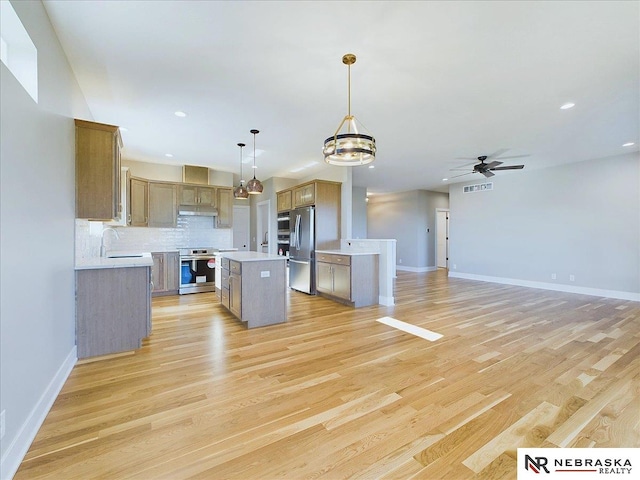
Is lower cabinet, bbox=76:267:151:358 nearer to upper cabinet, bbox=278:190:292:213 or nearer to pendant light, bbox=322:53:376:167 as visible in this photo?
pendant light, bbox=322:53:376:167

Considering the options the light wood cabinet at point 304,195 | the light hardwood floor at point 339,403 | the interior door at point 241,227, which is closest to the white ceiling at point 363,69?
the light wood cabinet at point 304,195

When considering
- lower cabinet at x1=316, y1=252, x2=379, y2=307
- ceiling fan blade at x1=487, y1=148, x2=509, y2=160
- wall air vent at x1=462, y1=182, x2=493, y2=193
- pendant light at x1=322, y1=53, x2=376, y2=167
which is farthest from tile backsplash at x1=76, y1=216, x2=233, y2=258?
wall air vent at x1=462, y1=182, x2=493, y2=193

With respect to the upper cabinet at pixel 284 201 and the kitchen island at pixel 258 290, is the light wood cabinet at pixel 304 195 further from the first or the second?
the kitchen island at pixel 258 290

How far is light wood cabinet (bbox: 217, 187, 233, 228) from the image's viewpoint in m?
6.23

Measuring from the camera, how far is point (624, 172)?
527cm

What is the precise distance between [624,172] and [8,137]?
8.20m

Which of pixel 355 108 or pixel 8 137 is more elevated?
pixel 355 108

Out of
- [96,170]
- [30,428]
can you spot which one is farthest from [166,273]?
[30,428]

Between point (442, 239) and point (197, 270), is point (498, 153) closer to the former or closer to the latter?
point (442, 239)

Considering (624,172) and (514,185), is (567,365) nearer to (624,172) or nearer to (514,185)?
(624,172)

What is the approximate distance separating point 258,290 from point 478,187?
21.9ft

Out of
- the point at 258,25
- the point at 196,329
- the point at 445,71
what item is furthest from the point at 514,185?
the point at 196,329

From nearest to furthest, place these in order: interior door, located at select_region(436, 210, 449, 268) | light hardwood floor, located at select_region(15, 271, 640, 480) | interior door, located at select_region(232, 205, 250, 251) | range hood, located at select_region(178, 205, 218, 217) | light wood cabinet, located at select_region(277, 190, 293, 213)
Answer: light hardwood floor, located at select_region(15, 271, 640, 480) → range hood, located at select_region(178, 205, 218, 217) → light wood cabinet, located at select_region(277, 190, 293, 213) → interior door, located at select_region(232, 205, 250, 251) → interior door, located at select_region(436, 210, 449, 268)

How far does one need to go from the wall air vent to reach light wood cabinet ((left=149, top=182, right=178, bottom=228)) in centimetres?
734
